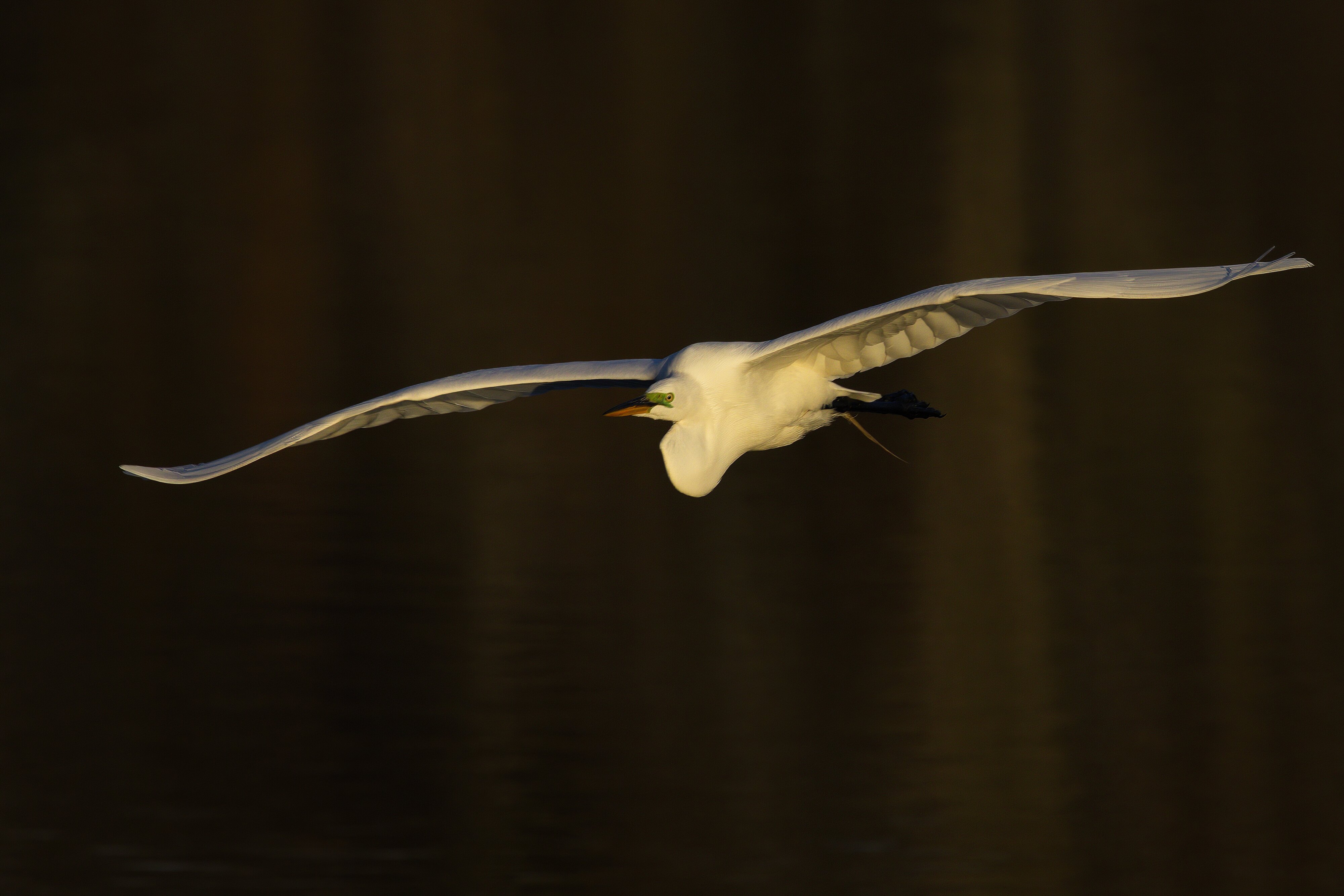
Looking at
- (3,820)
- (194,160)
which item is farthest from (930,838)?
(194,160)

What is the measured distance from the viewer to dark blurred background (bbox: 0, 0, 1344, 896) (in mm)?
5711

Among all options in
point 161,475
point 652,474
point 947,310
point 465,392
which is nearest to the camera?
point 947,310

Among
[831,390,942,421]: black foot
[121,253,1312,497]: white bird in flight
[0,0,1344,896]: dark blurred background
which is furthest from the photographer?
[0,0,1344,896]: dark blurred background

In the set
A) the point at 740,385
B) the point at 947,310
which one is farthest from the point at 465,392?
the point at 947,310

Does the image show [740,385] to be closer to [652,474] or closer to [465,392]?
[465,392]

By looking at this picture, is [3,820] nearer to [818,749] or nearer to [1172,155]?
[818,749]

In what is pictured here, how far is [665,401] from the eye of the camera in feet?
16.4

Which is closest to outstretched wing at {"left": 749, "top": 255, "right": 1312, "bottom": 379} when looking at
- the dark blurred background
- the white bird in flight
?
the white bird in flight

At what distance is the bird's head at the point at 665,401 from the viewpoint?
4988 mm

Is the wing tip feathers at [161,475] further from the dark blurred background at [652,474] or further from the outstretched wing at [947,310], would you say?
the outstretched wing at [947,310]

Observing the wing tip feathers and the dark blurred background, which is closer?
the wing tip feathers

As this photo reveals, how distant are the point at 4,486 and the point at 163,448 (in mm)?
940

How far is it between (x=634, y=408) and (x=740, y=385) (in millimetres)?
359

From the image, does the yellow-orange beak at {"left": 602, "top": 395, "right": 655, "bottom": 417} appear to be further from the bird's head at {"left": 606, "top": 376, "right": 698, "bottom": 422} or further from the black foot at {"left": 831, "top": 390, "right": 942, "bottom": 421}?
the black foot at {"left": 831, "top": 390, "right": 942, "bottom": 421}
